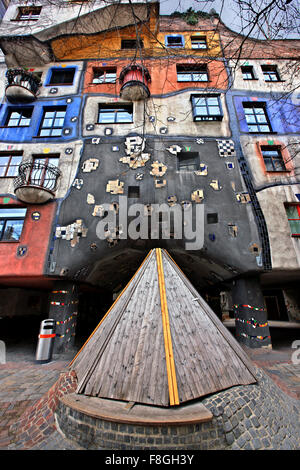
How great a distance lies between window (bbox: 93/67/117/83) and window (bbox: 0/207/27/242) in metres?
8.85

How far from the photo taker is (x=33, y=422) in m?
3.05

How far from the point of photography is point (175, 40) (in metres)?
12.4

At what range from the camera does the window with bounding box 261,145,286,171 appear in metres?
9.02

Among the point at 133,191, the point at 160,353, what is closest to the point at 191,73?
the point at 133,191

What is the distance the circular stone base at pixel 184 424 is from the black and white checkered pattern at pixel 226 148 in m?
8.66

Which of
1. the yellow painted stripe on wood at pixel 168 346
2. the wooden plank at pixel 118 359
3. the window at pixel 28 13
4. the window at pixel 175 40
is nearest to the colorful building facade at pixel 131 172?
the window at pixel 175 40

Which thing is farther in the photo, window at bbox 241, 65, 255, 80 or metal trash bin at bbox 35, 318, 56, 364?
window at bbox 241, 65, 255, 80

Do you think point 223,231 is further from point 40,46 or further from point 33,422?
point 40,46

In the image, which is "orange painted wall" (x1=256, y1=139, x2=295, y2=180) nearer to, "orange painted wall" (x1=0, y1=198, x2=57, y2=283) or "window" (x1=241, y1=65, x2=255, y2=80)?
"window" (x1=241, y1=65, x2=255, y2=80)

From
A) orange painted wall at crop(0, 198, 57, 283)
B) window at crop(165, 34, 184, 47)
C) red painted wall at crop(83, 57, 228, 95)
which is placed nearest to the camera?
orange painted wall at crop(0, 198, 57, 283)

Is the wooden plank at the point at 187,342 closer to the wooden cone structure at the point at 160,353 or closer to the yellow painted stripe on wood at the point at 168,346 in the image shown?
the wooden cone structure at the point at 160,353

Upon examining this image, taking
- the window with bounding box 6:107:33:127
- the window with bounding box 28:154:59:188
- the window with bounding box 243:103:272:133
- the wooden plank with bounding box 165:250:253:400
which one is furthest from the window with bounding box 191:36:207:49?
the wooden plank with bounding box 165:250:253:400

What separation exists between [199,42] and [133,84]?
6581 mm
